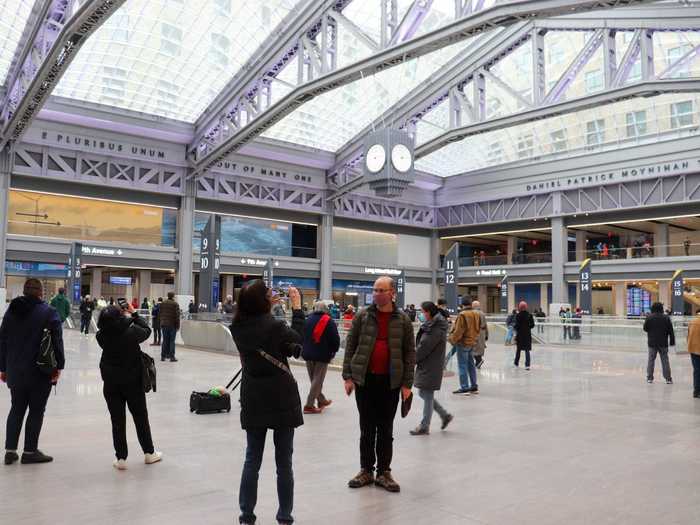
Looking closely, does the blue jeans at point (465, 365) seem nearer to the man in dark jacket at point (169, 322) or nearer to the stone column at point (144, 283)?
the man in dark jacket at point (169, 322)

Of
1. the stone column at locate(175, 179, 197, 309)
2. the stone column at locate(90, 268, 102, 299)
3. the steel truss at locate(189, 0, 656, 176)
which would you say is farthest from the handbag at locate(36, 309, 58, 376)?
the stone column at locate(90, 268, 102, 299)

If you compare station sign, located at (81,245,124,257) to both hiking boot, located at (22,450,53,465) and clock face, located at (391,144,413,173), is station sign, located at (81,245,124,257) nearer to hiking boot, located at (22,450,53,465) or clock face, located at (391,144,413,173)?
clock face, located at (391,144,413,173)

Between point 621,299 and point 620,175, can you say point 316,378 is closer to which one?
point 620,175

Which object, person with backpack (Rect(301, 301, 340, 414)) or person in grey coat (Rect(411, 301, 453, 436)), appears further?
person with backpack (Rect(301, 301, 340, 414))

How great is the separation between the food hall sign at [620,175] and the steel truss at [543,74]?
21.4 ft

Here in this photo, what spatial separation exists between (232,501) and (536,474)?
2.68m

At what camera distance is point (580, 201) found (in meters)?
39.2

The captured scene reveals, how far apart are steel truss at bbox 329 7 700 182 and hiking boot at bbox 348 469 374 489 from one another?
20302mm

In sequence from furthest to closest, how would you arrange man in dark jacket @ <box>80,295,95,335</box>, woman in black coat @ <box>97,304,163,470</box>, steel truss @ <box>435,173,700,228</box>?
steel truss @ <box>435,173,700,228</box>
man in dark jacket @ <box>80,295,95,335</box>
woman in black coat @ <box>97,304,163,470</box>

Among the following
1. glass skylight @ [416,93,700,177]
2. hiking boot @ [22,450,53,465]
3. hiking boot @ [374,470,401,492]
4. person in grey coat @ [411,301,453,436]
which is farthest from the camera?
glass skylight @ [416,93,700,177]

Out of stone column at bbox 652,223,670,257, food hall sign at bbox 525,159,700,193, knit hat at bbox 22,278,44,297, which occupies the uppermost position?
food hall sign at bbox 525,159,700,193

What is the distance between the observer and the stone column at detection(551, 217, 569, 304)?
40438mm

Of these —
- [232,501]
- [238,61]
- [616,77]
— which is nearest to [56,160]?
[238,61]

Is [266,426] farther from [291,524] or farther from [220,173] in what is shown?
[220,173]
